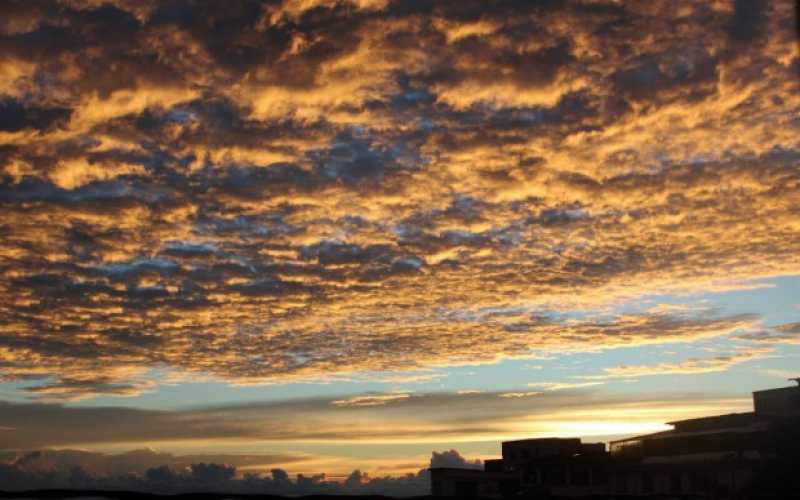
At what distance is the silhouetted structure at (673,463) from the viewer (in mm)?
80419

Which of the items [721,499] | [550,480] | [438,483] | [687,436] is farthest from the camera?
[438,483]

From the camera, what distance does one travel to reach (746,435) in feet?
282

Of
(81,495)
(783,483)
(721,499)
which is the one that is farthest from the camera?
(783,483)

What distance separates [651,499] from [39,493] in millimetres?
4774

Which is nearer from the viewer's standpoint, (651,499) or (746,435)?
(651,499)

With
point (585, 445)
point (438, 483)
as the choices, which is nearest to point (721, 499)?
point (438, 483)

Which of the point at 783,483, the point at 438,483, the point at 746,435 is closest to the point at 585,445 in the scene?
the point at 438,483

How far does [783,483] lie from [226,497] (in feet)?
236

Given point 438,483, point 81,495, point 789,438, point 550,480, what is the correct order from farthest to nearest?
point 438,483, point 550,480, point 789,438, point 81,495

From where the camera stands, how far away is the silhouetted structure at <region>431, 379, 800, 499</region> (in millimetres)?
80419

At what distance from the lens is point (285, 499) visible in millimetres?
6379

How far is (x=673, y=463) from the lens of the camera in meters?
88.7

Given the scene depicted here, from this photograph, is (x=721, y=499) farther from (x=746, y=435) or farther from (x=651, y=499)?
(x=746, y=435)

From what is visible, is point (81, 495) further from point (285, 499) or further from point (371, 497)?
point (371, 497)
